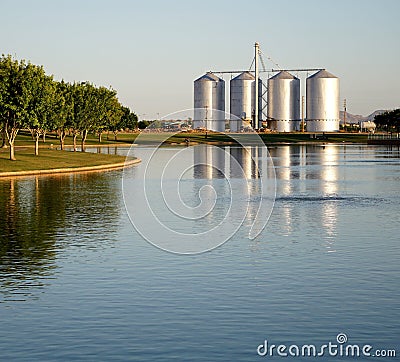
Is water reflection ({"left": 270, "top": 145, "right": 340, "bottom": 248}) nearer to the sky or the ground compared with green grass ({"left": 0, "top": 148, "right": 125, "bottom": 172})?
nearer to the ground

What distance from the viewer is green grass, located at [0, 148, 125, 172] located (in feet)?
228

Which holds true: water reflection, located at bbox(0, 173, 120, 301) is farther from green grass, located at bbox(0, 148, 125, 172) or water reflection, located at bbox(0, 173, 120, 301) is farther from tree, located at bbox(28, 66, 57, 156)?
tree, located at bbox(28, 66, 57, 156)

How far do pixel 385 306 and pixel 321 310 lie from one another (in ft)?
5.10

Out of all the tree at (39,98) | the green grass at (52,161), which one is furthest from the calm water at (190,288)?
the tree at (39,98)

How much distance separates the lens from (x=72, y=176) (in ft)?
216

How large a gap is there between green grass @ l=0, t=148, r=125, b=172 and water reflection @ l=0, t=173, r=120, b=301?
1088 centimetres

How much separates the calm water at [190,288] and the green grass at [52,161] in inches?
1243

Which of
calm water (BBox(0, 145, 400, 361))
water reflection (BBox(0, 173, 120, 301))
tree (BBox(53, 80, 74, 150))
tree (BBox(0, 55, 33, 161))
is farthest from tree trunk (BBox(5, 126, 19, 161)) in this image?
calm water (BBox(0, 145, 400, 361))

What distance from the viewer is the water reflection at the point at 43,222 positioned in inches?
906

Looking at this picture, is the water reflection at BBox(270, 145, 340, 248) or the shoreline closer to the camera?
the water reflection at BBox(270, 145, 340, 248)

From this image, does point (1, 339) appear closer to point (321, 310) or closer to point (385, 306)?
point (321, 310)

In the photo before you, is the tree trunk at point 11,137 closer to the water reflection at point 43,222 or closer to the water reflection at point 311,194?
the water reflection at point 43,222

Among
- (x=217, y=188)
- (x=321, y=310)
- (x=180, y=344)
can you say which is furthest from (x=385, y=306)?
(x=217, y=188)

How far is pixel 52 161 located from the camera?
77000 mm
